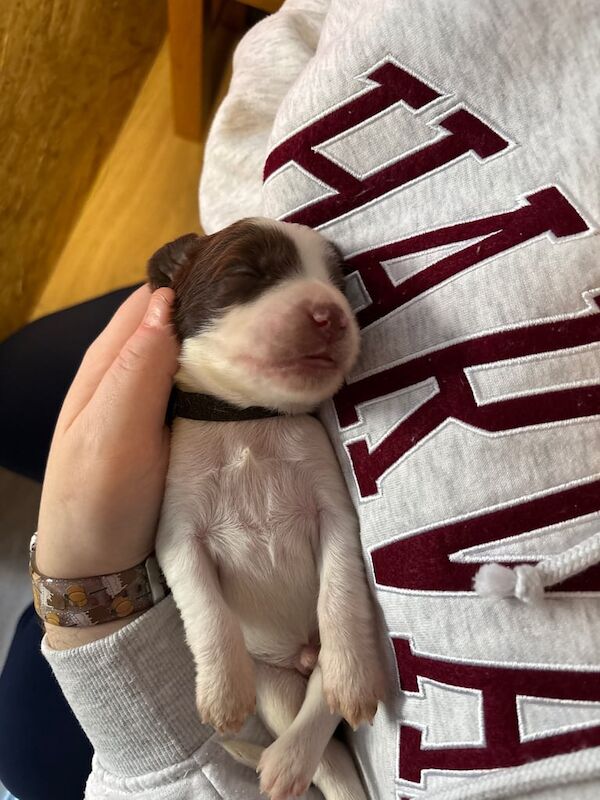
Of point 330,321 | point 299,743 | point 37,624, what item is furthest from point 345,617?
point 37,624

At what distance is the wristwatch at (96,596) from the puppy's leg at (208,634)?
0.07 metres

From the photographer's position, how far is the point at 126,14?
7.61 feet

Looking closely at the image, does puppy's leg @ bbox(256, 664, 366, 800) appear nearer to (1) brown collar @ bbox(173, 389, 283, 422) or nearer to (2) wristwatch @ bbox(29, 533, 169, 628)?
(2) wristwatch @ bbox(29, 533, 169, 628)

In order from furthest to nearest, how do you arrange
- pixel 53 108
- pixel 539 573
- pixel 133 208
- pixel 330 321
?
1. pixel 133 208
2. pixel 53 108
3. pixel 330 321
4. pixel 539 573

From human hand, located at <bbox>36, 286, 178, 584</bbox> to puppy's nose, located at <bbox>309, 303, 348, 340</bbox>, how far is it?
0.83ft

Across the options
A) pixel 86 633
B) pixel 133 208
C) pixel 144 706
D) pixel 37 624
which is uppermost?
pixel 133 208

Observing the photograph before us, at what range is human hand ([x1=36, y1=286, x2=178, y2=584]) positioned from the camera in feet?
3.10

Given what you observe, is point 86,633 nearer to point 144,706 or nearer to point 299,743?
point 144,706

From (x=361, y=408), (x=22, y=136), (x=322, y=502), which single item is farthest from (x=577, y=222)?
(x=22, y=136)

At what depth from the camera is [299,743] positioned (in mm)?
915

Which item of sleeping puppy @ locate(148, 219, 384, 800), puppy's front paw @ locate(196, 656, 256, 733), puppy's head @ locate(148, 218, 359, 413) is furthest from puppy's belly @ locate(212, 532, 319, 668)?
puppy's head @ locate(148, 218, 359, 413)

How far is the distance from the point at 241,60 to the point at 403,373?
0.81 meters

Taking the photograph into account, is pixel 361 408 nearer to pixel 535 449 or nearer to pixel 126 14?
pixel 535 449

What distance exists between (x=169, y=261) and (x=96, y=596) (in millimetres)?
525
